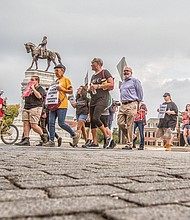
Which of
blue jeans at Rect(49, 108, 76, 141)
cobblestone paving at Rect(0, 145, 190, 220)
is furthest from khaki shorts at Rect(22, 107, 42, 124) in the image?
cobblestone paving at Rect(0, 145, 190, 220)

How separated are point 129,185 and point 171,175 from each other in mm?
864

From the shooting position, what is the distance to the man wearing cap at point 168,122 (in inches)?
463

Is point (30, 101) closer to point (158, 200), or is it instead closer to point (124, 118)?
point (124, 118)

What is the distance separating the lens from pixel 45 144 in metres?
10.0

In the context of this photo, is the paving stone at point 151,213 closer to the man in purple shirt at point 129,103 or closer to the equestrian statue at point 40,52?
the man in purple shirt at point 129,103

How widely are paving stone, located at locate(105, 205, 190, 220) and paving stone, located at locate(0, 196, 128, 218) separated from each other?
3.8 inches

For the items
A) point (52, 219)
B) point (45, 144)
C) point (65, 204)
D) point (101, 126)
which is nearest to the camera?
point (52, 219)

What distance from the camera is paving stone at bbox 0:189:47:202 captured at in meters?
1.96

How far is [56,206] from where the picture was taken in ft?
5.79

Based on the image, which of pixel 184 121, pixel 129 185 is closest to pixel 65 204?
pixel 129 185

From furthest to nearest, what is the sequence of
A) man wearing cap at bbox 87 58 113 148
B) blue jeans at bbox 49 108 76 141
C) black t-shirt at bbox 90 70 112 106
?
blue jeans at bbox 49 108 76 141 → black t-shirt at bbox 90 70 112 106 → man wearing cap at bbox 87 58 113 148

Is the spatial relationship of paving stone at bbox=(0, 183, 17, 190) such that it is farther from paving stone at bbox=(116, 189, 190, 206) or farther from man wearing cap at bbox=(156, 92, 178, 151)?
man wearing cap at bbox=(156, 92, 178, 151)

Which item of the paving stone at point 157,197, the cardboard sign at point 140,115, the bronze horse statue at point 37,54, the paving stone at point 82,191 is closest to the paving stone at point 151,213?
the paving stone at point 157,197

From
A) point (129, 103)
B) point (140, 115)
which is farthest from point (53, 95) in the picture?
point (140, 115)
